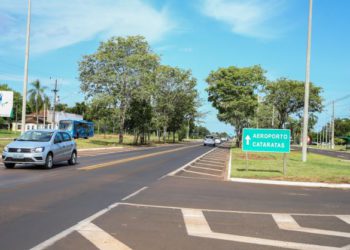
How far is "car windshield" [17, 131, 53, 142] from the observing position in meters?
19.0

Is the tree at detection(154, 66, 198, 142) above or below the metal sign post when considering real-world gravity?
above

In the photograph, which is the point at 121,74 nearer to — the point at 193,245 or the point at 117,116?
the point at 117,116

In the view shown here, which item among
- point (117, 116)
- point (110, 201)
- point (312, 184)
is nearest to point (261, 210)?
point (110, 201)

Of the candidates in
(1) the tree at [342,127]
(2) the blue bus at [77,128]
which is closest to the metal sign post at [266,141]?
(2) the blue bus at [77,128]

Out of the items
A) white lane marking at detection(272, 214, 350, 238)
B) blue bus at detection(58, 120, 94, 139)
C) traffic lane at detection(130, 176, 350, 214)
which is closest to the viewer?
white lane marking at detection(272, 214, 350, 238)

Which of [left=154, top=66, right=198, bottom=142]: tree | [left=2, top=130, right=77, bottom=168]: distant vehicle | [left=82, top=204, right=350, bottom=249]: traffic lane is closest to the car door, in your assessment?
[left=2, top=130, right=77, bottom=168]: distant vehicle

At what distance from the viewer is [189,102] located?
77875 millimetres

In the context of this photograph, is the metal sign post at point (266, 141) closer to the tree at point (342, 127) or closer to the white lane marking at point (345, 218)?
the white lane marking at point (345, 218)

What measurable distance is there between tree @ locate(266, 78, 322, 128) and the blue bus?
2788 centimetres

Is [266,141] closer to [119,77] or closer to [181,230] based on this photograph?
[181,230]

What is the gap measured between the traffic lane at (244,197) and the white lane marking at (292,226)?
0.75 m

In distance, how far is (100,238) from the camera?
7016mm

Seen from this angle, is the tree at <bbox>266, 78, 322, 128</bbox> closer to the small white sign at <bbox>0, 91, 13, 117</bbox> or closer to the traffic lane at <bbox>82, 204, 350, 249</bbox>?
the small white sign at <bbox>0, 91, 13, 117</bbox>

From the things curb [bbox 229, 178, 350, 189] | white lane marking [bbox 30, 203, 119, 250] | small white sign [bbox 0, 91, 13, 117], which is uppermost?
→ small white sign [bbox 0, 91, 13, 117]
